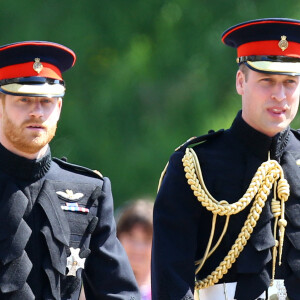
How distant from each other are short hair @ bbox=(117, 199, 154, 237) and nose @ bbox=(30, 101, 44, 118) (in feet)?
5.48

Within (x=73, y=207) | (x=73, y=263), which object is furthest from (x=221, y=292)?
(x=73, y=207)

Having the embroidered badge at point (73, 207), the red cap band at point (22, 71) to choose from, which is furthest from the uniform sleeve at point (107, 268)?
the red cap band at point (22, 71)

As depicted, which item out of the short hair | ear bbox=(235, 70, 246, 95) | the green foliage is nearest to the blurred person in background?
the short hair

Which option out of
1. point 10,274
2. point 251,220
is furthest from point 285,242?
point 10,274

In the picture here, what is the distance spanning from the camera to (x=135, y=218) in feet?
30.0

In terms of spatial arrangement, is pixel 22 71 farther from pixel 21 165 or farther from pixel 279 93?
pixel 279 93

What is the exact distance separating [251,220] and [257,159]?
0.35 metres

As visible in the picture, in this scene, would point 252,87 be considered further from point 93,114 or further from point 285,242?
point 93,114

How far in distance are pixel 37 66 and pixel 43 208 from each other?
766 mm

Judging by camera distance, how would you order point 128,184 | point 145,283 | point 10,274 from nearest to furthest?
point 10,274 < point 145,283 < point 128,184

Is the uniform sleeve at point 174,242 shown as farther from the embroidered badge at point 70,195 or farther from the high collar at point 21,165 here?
the high collar at point 21,165

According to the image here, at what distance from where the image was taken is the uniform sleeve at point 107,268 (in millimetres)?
7852

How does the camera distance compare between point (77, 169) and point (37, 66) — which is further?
point (77, 169)

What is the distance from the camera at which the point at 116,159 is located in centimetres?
1143
